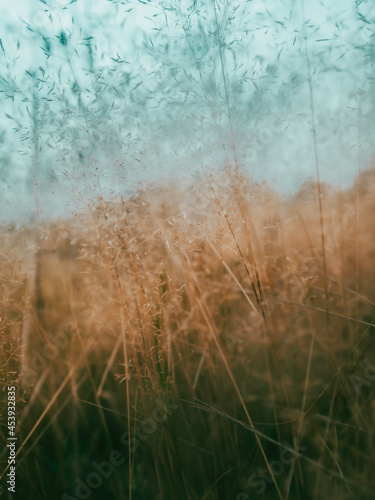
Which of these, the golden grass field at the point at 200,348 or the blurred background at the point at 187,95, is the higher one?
the blurred background at the point at 187,95

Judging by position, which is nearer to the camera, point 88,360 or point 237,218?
point 237,218

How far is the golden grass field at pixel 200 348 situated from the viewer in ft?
2.92

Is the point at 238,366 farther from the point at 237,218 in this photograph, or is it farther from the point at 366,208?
the point at 366,208

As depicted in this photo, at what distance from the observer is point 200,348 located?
0.99 m

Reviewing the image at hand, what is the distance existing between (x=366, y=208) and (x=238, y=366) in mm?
504

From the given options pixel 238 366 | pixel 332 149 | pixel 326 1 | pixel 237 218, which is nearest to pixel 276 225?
pixel 237 218

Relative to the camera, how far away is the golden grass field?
89cm

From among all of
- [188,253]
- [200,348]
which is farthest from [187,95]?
[200,348]

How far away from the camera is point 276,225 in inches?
41.5

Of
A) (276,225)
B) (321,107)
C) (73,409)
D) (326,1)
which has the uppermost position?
(326,1)

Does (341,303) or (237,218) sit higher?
(237,218)

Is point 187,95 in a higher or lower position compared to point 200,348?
higher

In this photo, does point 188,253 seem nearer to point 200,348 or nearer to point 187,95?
point 200,348

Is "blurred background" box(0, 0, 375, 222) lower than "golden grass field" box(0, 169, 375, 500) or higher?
higher
